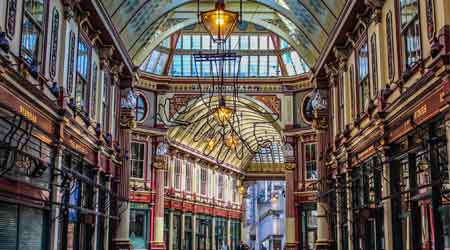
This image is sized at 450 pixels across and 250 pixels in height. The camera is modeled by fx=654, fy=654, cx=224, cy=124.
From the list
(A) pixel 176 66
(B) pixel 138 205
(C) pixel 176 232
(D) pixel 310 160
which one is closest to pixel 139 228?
(B) pixel 138 205

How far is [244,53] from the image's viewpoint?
33812 mm

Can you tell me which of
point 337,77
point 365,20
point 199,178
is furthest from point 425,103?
point 199,178

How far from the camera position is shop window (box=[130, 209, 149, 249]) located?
29781 mm

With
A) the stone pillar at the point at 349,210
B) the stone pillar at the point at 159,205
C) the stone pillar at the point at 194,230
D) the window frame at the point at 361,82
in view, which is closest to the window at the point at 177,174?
the stone pillar at the point at 194,230

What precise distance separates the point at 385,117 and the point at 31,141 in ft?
23.1

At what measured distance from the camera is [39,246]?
41.3 ft

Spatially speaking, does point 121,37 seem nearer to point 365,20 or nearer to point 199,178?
point 365,20

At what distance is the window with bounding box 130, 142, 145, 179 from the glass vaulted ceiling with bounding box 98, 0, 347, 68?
7.10 meters

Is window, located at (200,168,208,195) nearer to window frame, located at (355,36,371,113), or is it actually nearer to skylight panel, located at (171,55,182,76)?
skylight panel, located at (171,55,182,76)

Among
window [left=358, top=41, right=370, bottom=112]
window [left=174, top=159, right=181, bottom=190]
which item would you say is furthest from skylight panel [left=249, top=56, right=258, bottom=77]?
window [left=358, top=41, right=370, bottom=112]

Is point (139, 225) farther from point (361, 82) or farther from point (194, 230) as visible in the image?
point (361, 82)

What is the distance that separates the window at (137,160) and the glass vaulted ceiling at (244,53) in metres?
3.76

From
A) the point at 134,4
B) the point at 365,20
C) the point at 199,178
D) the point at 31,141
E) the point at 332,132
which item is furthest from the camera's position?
the point at 199,178

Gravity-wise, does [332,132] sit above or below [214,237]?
above
